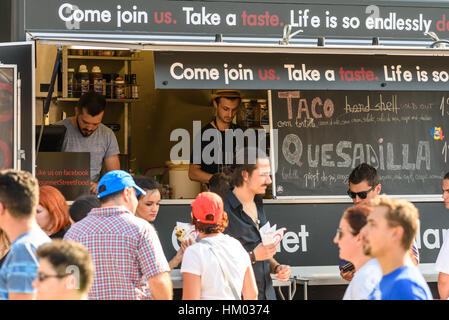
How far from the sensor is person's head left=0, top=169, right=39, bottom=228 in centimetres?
458

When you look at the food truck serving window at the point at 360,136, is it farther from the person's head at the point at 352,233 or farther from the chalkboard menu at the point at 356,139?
the person's head at the point at 352,233

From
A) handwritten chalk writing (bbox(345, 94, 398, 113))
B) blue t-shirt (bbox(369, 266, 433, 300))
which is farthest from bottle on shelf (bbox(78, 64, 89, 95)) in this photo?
blue t-shirt (bbox(369, 266, 433, 300))

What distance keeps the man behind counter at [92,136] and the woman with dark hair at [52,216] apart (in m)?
2.49

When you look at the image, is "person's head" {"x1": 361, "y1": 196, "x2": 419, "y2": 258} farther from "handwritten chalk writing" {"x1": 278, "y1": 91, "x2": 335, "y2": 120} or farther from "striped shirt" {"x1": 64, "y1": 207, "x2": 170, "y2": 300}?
"handwritten chalk writing" {"x1": 278, "y1": 91, "x2": 335, "y2": 120}

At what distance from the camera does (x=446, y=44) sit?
8266mm

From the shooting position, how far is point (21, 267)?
14.1 ft

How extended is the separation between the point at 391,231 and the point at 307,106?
16.2 feet

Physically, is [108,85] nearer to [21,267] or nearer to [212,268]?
[212,268]

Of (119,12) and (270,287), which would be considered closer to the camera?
(270,287)

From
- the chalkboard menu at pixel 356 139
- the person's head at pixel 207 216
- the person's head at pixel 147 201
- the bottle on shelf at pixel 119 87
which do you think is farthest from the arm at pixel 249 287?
the bottle on shelf at pixel 119 87

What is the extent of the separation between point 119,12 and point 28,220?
11.5ft

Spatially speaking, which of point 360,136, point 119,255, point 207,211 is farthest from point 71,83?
point 119,255

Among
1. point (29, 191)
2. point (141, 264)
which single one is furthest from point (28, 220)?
point (141, 264)
